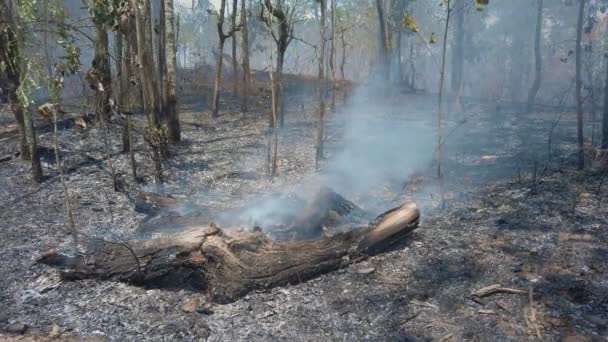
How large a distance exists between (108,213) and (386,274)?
16.1 feet

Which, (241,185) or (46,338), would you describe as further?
(241,185)

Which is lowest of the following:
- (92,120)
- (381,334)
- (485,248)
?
(381,334)

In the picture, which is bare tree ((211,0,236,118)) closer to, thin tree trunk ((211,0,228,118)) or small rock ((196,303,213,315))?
thin tree trunk ((211,0,228,118))

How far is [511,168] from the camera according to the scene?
907 centimetres

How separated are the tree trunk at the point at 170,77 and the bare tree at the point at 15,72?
320cm

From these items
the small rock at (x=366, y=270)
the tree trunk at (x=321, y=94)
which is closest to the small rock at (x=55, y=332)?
the small rock at (x=366, y=270)

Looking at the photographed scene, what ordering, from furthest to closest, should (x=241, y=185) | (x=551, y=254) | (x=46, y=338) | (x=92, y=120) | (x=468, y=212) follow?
(x=92, y=120)
(x=241, y=185)
(x=468, y=212)
(x=551, y=254)
(x=46, y=338)

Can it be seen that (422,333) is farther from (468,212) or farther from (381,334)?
(468,212)

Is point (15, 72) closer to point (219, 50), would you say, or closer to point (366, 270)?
point (366, 270)

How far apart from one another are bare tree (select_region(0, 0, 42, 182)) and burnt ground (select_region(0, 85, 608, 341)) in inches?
19.4

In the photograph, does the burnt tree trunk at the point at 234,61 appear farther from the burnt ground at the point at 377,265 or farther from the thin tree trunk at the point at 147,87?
the burnt ground at the point at 377,265

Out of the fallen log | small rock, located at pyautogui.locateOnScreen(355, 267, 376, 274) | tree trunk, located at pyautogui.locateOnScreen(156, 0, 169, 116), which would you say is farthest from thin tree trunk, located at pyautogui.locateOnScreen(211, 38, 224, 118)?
small rock, located at pyautogui.locateOnScreen(355, 267, 376, 274)

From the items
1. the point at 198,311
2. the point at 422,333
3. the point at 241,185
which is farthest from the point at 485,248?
the point at 241,185

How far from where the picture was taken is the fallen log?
15.0ft
